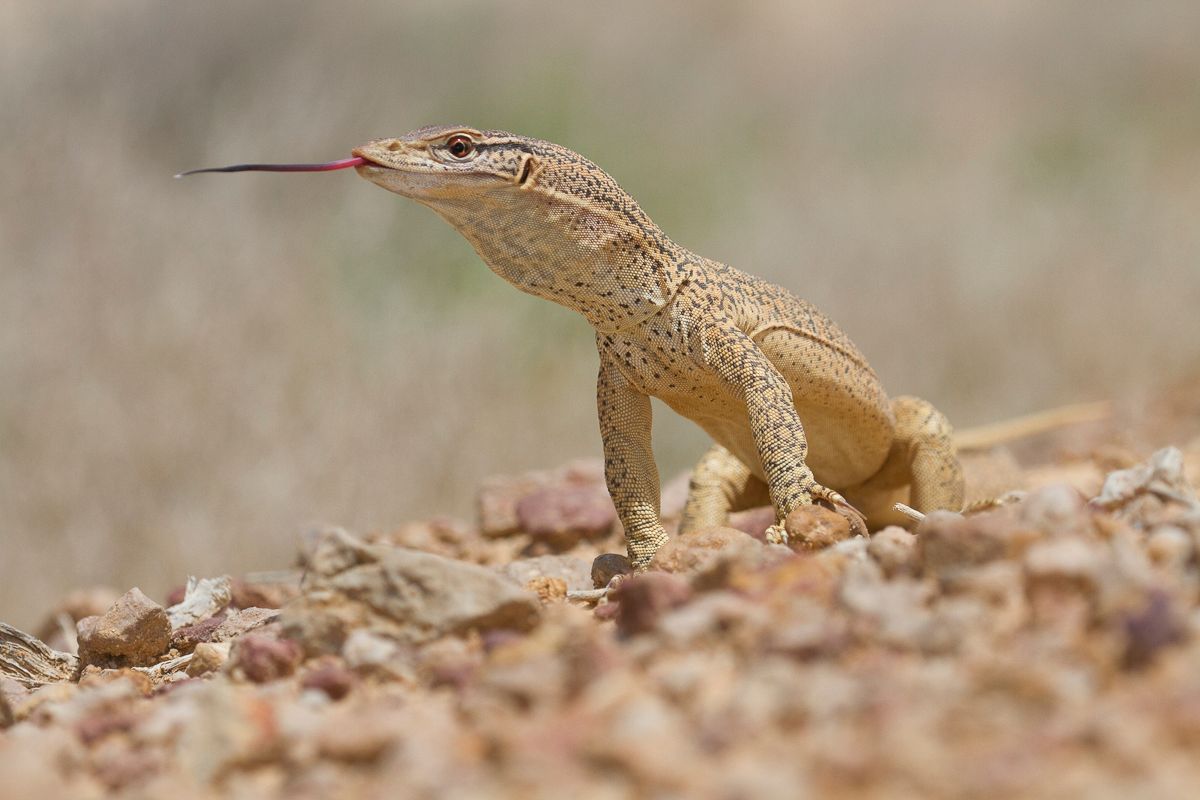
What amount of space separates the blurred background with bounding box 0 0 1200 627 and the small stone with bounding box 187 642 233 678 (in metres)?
4.79

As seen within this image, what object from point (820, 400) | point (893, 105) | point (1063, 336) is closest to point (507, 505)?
point (820, 400)

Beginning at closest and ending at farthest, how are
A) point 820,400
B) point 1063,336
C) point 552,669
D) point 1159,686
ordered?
point 1159,686 < point 552,669 < point 820,400 < point 1063,336

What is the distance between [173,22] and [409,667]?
9352 millimetres

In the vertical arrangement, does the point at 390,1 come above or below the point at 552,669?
above

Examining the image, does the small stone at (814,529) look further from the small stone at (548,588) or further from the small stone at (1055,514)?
the small stone at (548,588)

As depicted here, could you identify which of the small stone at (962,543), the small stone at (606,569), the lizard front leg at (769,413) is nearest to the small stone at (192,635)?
the small stone at (606,569)

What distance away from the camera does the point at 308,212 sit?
10133 millimetres

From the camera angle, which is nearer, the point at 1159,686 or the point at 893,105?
the point at 1159,686

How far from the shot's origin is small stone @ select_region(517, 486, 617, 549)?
5.97 meters

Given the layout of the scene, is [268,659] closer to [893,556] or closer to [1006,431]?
[893,556]

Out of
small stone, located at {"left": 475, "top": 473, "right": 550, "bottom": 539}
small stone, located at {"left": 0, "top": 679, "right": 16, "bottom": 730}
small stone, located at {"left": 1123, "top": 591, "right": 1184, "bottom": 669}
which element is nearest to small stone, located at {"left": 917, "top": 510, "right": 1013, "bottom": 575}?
small stone, located at {"left": 1123, "top": 591, "right": 1184, "bottom": 669}

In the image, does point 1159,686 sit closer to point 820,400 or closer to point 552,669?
point 552,669

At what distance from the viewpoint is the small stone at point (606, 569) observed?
155 inches

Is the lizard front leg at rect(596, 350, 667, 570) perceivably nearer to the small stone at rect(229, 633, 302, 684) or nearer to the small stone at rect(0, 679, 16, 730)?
the small stone at rect(229, 633, 302, 684)
